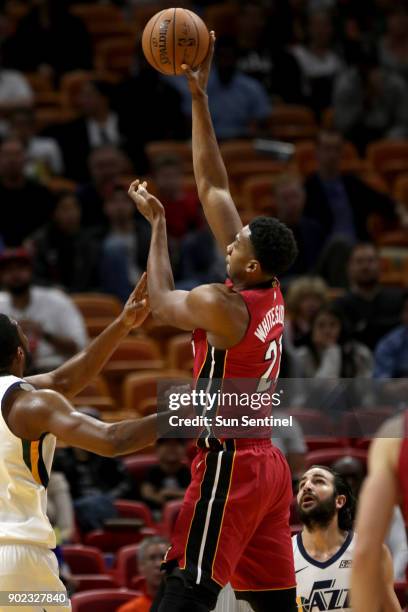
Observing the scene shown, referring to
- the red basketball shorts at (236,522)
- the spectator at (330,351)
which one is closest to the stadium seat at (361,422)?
the spectator at (330,351)

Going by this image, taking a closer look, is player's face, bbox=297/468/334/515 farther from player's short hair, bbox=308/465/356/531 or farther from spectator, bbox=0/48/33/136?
spectator, bbox=0/48/33/136

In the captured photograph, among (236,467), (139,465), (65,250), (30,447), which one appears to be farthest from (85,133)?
(30,447)

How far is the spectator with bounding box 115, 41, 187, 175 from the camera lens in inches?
519

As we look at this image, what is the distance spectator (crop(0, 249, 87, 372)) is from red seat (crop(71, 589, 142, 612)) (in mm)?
2797

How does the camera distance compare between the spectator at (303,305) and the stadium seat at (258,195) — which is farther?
the stadium seat at (258,195)

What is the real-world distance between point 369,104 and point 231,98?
153 centimetres

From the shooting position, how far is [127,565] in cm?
786

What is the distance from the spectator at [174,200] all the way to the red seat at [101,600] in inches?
192

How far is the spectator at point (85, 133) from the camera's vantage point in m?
12.7

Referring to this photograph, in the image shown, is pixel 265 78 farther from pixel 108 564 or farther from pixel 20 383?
pixel 20 383

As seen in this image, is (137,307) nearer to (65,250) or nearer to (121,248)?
(121,248)

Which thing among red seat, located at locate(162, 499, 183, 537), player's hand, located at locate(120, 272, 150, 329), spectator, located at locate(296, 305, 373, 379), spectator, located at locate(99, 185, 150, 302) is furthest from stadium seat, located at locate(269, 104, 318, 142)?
player's hand, located at locate(120, 272, 150, 329)

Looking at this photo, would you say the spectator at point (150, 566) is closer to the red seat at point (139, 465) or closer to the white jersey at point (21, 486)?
the red seat at point (139, 465)

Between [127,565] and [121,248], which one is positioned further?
[121,248]
